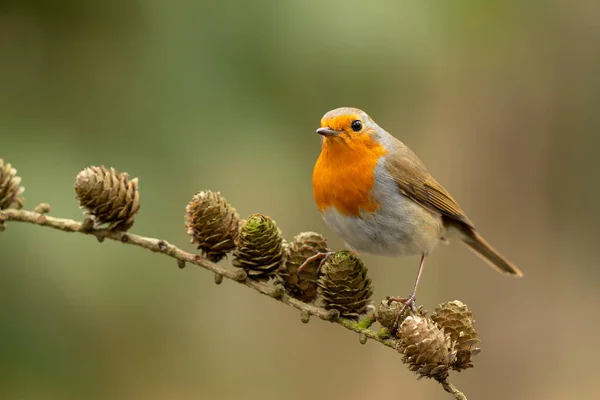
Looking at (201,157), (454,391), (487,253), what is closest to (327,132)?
(201,157)

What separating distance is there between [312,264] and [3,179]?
0.79 metres

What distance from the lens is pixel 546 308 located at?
16.4ft

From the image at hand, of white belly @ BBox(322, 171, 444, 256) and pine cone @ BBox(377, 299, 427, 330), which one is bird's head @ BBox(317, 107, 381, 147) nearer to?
white belly @ BBox(322, 171, 444, 256)

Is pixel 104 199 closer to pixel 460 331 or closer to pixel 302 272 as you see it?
pixel 302 272

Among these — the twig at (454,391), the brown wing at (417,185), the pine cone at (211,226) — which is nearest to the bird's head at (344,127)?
the brown wing at (417,185)

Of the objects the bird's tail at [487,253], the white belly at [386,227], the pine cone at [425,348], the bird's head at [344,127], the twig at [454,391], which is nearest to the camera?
the twig at [454,391]

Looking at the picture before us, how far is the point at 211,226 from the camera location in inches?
70.0

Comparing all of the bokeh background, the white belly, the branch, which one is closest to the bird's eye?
the bokeh background

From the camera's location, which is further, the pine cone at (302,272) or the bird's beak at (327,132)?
the bird's beak at (327,132)

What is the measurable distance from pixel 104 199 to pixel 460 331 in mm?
877

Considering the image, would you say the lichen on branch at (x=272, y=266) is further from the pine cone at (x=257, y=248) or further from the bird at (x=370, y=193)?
the bird at (x=370, y=193)

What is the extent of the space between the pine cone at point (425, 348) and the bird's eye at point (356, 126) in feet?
4.46

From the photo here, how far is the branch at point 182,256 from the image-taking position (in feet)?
5.19

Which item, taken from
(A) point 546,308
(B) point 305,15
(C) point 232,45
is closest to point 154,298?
(C) point 232,45
